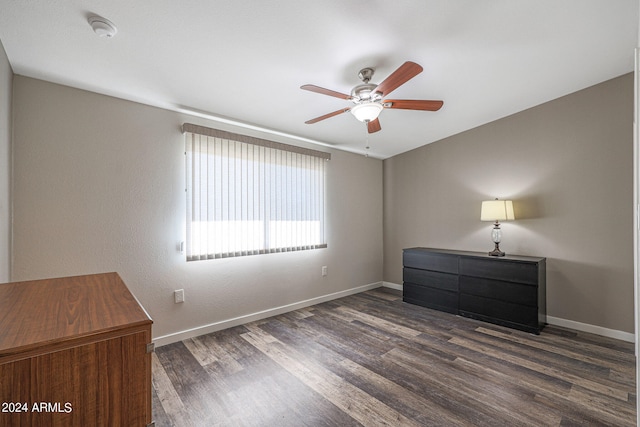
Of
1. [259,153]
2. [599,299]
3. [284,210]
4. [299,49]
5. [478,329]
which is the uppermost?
[299,49]

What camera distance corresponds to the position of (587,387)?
6.60 feet

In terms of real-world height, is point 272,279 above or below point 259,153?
below

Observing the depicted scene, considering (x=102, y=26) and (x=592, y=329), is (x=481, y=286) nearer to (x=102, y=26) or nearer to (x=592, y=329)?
(x=592, y=329)

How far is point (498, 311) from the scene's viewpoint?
10.4ft

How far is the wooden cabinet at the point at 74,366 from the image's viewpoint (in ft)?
2.22

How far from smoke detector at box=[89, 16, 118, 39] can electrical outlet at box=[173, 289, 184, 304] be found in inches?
83.4

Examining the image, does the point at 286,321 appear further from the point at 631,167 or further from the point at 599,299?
the point at 631,167

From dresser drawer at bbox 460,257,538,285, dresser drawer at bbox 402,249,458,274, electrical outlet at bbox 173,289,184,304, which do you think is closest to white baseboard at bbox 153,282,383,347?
electrical outlet at bbox 173,289,184,304

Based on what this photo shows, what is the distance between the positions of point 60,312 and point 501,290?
365 centimetres

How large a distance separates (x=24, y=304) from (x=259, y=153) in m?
2.55

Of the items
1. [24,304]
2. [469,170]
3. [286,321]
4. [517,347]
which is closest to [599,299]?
[517,347]

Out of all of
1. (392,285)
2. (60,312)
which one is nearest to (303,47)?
(60,312)

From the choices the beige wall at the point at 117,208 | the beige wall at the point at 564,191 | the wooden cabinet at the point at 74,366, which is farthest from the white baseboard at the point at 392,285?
the wooden cabinet at the point at 74,366

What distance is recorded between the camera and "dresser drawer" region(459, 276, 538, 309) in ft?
9.68
